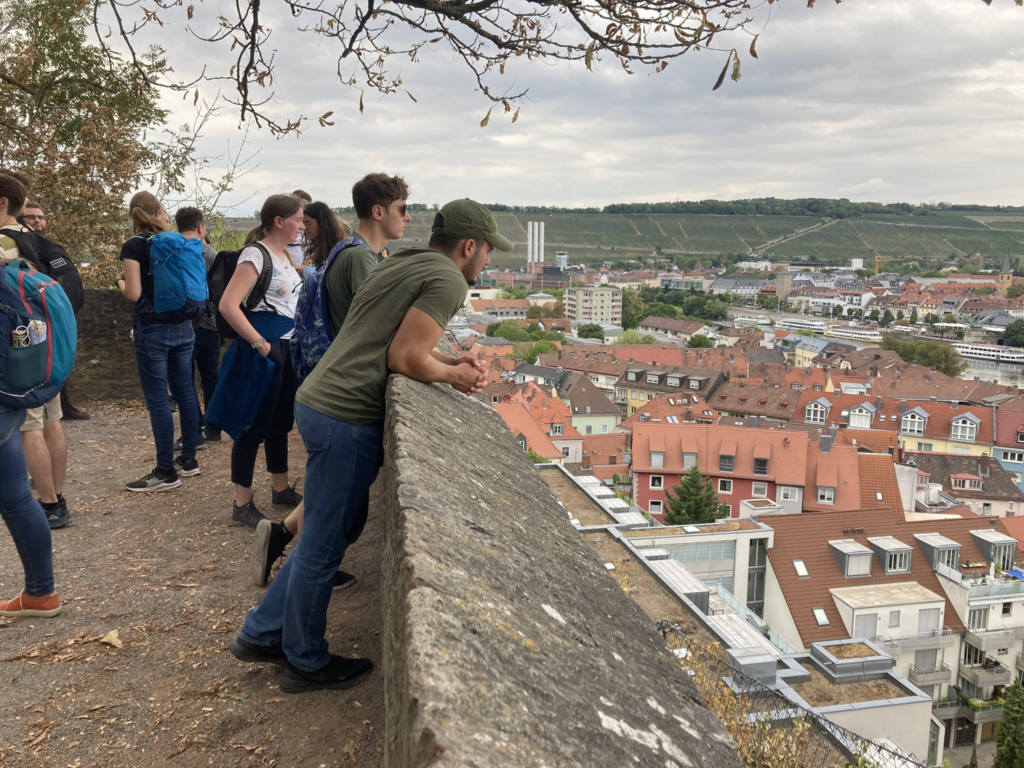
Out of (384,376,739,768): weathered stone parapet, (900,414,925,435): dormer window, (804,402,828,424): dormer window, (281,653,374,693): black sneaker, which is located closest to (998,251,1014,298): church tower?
(900,414,925,435): dormer window

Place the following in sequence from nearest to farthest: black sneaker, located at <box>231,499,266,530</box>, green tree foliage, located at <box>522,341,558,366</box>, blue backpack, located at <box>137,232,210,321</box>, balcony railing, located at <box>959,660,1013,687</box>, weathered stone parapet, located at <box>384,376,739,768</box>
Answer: weathered stone parapet, located at <box>384,376,739,768</box>
black sneaker, located at <box>231,499,266,530</box>
blue backpack, located at <box>137,232,210,321</box>
balcony railing, located at <box>959,660,1013,687</box>
green tree foliage, located at <box>522,341,558,366</box>

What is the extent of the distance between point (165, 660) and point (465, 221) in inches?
74.0

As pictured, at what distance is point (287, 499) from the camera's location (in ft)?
14.1

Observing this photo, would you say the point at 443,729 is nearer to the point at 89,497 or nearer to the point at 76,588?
the point at 76,588

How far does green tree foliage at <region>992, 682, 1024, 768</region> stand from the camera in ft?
52.1

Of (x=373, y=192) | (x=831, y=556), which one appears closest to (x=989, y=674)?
(x=831, y=556)

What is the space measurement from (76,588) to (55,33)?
746cm

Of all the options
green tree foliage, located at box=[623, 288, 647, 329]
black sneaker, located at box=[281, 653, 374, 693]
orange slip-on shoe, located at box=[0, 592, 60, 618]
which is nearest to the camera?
black sneaker, located at box=[281, 653, 374, 693]

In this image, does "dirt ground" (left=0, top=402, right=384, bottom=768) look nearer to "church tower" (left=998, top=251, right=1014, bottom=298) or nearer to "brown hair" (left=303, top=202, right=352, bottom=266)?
"brown hair" (left=303, top=202, right=352, bottom=266)

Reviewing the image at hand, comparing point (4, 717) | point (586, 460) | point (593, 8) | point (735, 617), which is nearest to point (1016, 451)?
point (586, 460)

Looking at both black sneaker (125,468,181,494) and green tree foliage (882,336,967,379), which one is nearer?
black sneaker (125,468,181,494)

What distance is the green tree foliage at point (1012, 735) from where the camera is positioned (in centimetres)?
1588

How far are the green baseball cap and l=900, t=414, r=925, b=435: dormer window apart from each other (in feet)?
174

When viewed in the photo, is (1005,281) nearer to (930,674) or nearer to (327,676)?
(930,674)
